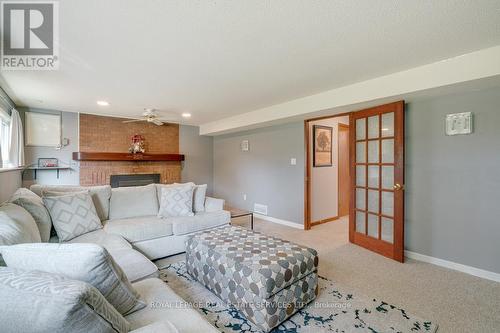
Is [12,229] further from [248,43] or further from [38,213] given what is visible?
[248,43]

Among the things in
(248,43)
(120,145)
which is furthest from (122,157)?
(248,43)

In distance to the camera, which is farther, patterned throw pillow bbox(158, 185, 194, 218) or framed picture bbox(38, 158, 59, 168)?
framed picture bbox(38, 158, 59, 168)

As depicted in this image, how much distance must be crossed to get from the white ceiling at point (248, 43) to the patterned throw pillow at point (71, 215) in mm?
1387

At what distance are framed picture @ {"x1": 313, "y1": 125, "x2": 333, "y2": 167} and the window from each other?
4803mm

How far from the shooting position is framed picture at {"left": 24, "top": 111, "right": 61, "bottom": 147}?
4.13 meters

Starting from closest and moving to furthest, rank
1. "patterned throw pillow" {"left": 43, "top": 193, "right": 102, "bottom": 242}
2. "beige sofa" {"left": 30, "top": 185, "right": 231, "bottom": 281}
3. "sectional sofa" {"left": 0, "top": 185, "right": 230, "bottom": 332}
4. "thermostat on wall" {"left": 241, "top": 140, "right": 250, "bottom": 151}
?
"sectional sofa" {"left": 0, "top": 185, "right": 230, "bottom": 332}
"patterned throw pillow" {"left": 43, "top": 193, "right": 102, "bottom": 242}
"beige sofa" {"left": 30, "top": 185, "right": 231, "bottom": 281}
"thermostat on wall" {"left": 241, "top": 140, "right": 250, "bottom": 151}

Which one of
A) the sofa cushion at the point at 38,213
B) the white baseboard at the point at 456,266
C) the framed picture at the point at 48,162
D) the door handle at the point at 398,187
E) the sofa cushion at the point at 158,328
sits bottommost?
the white baseboard at the point at 456,266

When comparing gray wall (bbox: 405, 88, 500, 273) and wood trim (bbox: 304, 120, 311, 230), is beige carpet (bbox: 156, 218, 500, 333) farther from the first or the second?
wood trim (bbox: 304, 120, 311, 230)

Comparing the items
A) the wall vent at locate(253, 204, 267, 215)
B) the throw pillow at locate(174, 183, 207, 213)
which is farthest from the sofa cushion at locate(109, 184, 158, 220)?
the wall vent at locate(253, 204, 267, 215)

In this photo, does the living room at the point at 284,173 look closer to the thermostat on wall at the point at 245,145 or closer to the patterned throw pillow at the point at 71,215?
the patterned throw pillow at the point at 71,215

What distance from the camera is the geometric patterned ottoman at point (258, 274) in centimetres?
158

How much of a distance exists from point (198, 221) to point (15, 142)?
311 cm

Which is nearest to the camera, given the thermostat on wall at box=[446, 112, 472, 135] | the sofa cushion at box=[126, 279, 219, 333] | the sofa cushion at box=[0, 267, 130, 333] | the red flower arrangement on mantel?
the sofa cushion at box=[0, 267, 130, 333]

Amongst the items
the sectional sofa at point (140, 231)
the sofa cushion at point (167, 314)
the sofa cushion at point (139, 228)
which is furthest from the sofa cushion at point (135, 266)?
the sofa cushion at point (139, 228)
